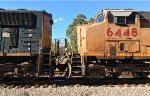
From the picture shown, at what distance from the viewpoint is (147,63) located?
12.2 metres

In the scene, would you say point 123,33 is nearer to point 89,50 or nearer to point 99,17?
point 99,17

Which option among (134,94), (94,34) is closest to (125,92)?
(134,94)

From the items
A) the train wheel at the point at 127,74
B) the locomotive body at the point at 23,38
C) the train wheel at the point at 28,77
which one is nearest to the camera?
the train wheel at the point at 127,74

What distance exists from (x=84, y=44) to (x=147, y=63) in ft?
10.9

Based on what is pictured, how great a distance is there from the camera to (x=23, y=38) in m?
12.3

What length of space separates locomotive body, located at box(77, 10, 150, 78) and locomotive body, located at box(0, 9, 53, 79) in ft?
7.36

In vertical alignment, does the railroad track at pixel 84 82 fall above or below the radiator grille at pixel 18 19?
below

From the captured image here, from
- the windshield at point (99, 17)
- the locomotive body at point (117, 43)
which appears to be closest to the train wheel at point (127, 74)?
the locomotive body at point (117, 43)

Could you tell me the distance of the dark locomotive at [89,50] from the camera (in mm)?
11812

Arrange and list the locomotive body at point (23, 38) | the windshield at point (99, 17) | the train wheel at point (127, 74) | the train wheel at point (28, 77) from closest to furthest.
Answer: the train wheel at point (127, 74) → the train wheel at point (28, 77) → the locomotive body at point (23, 38) → the windshield at point (99, 17)

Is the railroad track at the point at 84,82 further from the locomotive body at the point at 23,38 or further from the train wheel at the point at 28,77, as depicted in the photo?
the locomotive body at the point at 23,38

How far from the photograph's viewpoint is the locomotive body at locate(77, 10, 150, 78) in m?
11.8

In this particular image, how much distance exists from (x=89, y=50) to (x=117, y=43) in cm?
141

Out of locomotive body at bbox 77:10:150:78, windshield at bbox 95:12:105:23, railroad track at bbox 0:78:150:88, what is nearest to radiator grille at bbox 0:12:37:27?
locomotive body at bbox 77:10:150:78
